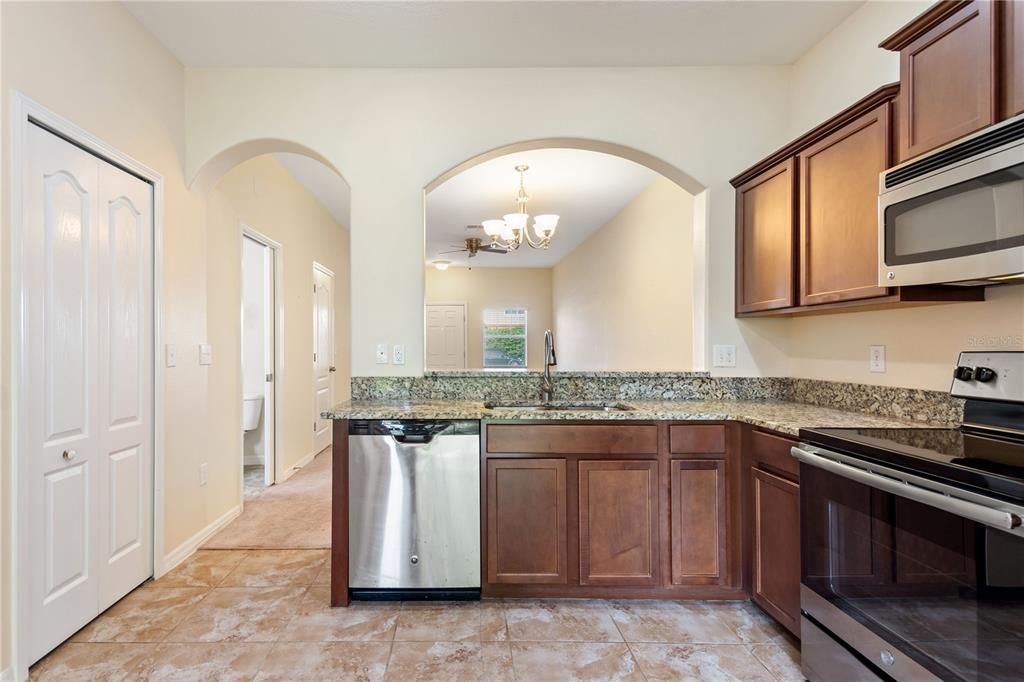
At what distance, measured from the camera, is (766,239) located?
94.9 inches

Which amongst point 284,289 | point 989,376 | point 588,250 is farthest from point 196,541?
point 588,250

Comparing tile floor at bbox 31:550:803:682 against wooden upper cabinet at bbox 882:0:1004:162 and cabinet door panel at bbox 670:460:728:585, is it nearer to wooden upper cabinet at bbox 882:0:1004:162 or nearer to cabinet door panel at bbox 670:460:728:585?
cabinet door panel at bbox 670:460:728:585

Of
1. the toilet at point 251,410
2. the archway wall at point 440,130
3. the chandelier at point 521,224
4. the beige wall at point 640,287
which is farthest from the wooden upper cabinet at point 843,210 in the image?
the toilet at point 251,410

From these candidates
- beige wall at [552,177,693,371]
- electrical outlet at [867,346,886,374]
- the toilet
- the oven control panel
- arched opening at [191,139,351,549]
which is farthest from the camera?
the toilet

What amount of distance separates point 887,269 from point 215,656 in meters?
2.75

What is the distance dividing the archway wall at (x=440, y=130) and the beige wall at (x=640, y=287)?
1.01 m

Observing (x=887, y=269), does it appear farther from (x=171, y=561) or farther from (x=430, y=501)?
(x=171, y=561)

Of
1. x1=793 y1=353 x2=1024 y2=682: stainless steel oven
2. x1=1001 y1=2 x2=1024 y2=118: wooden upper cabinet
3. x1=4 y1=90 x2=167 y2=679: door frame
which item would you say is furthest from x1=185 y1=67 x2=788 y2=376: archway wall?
x1=1001 y1=2 x2=1024 y2=118: wooden upper cabinet

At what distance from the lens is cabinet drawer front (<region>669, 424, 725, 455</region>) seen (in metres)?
2.23

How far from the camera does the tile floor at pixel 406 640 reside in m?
1.80

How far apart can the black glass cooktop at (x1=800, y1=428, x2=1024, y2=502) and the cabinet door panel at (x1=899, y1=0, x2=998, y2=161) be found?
0.90 metres

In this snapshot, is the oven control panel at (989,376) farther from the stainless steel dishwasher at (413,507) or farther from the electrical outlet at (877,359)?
the stainless steel dishwasher at (413,507)

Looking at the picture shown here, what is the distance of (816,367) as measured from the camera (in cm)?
249

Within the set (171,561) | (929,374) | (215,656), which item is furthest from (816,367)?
(171,561)
